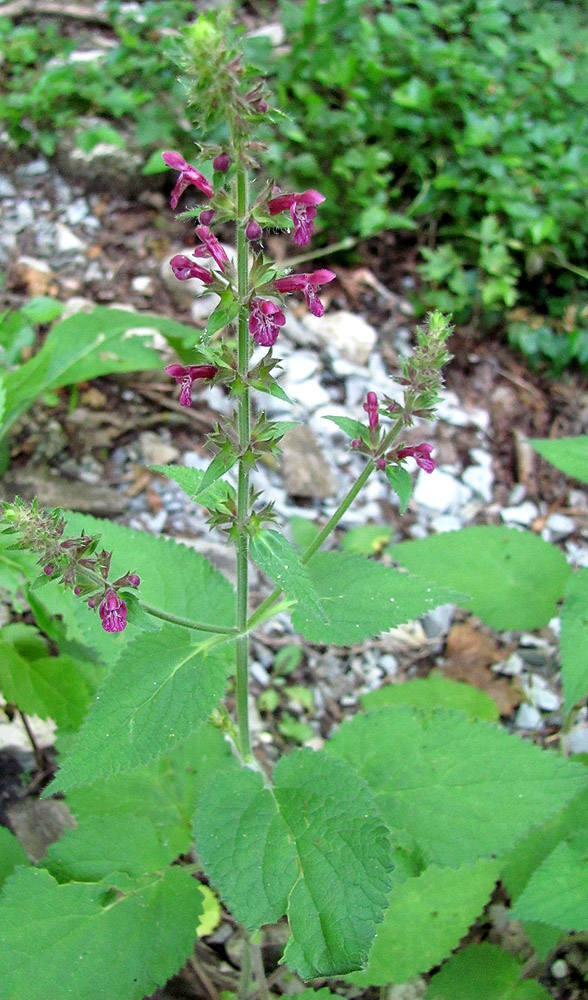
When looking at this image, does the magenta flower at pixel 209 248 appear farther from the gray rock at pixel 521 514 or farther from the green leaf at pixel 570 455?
the gray rock at pixel 521 514

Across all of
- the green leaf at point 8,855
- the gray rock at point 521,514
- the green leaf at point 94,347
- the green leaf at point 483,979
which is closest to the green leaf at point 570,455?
the gray rock at point 521,514

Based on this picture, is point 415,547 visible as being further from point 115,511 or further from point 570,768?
point 115,511

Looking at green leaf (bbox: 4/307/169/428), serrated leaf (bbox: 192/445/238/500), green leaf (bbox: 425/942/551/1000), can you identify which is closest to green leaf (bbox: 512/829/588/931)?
green leaf (bbox: 425/942/551/1000)

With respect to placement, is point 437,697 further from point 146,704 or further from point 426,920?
point 146,704

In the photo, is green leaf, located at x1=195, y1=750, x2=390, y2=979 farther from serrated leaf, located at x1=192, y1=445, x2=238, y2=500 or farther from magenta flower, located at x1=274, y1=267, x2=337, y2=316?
magenta flower, located at x1=274, y1=267, x2=337, y2=316

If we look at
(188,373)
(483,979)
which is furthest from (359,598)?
(483,979)

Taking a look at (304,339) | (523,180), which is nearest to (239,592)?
(304,339)
